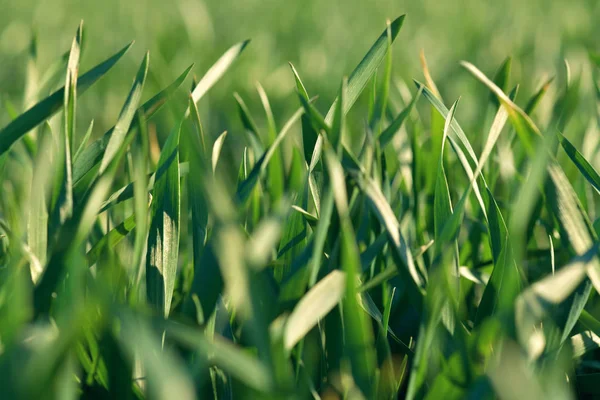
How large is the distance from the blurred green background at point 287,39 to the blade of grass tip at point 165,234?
2.50 ft

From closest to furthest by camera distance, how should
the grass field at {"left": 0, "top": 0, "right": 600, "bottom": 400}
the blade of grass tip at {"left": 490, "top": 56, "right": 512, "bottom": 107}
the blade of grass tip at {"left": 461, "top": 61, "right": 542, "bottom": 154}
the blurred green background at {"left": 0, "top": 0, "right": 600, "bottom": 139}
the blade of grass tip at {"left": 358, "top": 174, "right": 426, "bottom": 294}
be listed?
1. the grass field at {"left": 0, "top": 0, "right": 600, "bottom": 400}
2. the blade of grass tip at {"left": 358, "top": 174, "right": 426, "bottom": 294}
3. the blade of grass tip at {"left": 461, "top": 61, "right": 542, "bottom": 154}
4. the blade of grass tip at {"left": 490, "top": 56, "right": 512, "bottom": 107}
5. the blurred green background at {"left": 0, "top": 0, "right": 600, "bottom": 139}

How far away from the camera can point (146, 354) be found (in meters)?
0.30

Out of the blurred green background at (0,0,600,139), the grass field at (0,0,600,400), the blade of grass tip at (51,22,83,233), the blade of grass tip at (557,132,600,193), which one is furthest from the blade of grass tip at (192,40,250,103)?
the blurred green background at (0,0,600,139)

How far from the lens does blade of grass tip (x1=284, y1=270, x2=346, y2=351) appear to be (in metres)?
0.39

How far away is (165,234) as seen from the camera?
0.55 metres

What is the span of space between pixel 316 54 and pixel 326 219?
172cm

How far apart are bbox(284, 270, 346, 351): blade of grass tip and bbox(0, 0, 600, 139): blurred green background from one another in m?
0.97

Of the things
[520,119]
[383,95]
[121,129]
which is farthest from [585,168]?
[121,129]

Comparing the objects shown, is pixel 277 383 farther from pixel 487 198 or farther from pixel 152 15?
pixel 152 15

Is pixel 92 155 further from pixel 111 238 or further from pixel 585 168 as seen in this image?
pixel 585 168

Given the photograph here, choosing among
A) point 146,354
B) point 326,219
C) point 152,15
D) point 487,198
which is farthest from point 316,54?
point 146,354

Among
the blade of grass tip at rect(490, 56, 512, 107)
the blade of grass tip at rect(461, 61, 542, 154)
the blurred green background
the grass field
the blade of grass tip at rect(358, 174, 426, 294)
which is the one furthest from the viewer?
the blurred green background

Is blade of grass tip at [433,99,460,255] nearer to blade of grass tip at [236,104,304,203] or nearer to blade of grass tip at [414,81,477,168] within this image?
blade of grass tip at [414,81,477,168]

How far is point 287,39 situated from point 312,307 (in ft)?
7.49
